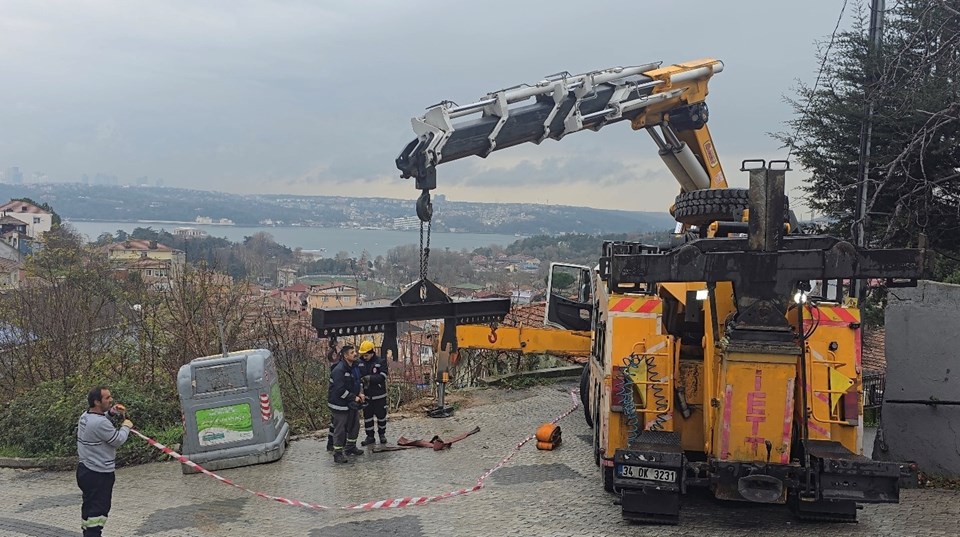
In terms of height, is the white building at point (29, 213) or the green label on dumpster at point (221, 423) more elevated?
the white building at point (29, 213)

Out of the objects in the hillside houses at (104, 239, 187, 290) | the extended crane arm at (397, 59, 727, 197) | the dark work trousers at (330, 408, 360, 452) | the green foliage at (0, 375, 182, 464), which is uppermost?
the extended crane arm at (397, 59, 727, 197)

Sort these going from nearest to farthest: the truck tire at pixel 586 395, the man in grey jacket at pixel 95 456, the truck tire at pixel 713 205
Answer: the man in grey jacket at pixel 95 456
the truck tire at pixel 713 205
the truck tire at pixel 586 395

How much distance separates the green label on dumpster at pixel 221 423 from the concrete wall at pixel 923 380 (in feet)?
25.2

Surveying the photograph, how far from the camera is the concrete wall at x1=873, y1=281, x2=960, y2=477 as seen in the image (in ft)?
28.8

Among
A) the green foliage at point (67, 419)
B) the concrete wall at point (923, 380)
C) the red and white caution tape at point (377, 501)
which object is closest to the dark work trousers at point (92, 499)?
the red and white caution tape at point (377, 501)

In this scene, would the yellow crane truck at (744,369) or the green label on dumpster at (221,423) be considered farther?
the green label on dumpster at (221,423)

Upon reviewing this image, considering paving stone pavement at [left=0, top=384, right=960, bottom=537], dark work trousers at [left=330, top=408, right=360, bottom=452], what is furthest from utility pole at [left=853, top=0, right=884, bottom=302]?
dark work trousers at [left=330, top=408, right=360, bottom=452]

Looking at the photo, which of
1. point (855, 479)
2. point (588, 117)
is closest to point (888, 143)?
point (588, 117)

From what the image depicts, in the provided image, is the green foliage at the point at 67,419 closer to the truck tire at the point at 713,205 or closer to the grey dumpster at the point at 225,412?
the grey dumpster at the point at 225,412

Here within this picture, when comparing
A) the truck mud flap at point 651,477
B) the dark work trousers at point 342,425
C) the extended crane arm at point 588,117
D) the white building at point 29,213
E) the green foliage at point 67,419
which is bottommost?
the green foliage at point 67,419

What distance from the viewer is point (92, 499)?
23.4 feet

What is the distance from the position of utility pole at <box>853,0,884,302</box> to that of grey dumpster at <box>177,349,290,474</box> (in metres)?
8.43

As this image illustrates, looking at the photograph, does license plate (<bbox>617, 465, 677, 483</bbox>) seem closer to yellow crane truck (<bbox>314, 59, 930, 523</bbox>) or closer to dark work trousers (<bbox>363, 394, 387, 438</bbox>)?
yellow crane truck (<bbox>314, 59, 930, 523</bbox>)

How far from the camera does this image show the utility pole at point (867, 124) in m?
11.7
